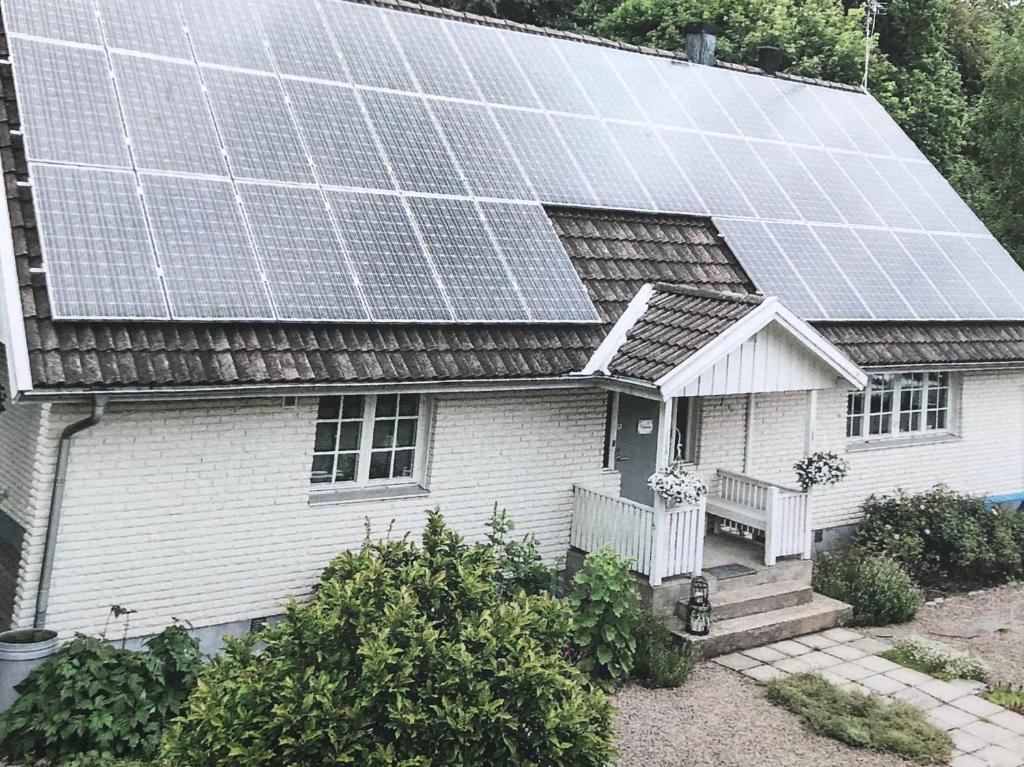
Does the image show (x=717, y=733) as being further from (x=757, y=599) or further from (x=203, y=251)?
(x=203, y=251)

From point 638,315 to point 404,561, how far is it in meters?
5.00

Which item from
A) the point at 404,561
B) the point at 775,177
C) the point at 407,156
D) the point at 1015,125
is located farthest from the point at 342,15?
the point at 1015,125

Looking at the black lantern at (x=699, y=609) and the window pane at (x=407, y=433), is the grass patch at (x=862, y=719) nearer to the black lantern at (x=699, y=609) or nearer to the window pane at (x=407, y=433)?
the black lantern at (x=699, y=609)

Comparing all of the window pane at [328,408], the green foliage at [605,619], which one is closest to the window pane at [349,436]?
the window pane at [328,408]

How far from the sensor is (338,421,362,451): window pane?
995 centimetres

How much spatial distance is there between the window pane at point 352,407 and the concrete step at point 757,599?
3978mm

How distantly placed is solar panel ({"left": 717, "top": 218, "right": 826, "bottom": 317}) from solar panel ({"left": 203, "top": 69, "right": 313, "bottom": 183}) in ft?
19.1

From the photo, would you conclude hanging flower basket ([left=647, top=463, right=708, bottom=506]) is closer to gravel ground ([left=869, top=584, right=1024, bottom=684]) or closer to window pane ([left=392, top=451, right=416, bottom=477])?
window pane ([left=392, top=451, right=416, bottom=477])

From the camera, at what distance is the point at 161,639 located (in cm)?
816

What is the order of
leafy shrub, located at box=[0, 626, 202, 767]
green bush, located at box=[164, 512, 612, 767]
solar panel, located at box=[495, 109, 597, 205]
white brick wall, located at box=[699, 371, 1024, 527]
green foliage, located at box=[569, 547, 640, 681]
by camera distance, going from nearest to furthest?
1. green bush, located at box=[164, 512, 612, 767]
2. leafy shrub, located at box=[0, 626, 202, 767]
3. green foliage, located at box=[569, 547, 640, 681]
4. solar panel, located at box=[495, 109, 597, 205]
5. white brick wall, located at box=[699, 371, 1024, 527]

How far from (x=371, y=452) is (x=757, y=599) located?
460 cm

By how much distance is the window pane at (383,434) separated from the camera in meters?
10.2

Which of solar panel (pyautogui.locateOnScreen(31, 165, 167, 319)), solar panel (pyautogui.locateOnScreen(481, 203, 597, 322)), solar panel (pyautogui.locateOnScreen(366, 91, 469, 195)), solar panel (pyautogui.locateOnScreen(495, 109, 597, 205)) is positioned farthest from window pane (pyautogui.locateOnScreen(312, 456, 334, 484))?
solar panel (pyautogui.locateOnScreen(495, 109, 597, 205))

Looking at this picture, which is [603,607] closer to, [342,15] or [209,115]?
[209,115]
